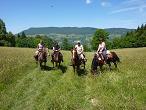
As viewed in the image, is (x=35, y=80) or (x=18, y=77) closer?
(x=35, y=80)

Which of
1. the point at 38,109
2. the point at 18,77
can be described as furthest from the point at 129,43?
the point at 38,109

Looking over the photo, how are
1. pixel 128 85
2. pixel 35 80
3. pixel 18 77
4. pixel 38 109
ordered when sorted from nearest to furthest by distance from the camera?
pixel 38 109 → pixel 128 85 → pixel 35 80 → pixel 18 77

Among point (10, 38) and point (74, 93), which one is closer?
point (74, 93)

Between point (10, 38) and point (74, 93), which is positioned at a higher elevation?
point (74, 93)

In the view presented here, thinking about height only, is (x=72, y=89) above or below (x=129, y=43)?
above

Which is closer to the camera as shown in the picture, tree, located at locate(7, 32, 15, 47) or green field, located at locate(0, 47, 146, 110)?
green field, located at locate(0, 47, 146, 110)

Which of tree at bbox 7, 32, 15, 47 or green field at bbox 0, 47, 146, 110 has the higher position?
green field at bbox 0, 47, 146, 110

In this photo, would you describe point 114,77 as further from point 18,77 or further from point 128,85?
point 18,77

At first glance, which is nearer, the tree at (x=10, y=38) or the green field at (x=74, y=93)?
the green field at (x=74, y=93)

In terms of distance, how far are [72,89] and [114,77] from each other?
332cm

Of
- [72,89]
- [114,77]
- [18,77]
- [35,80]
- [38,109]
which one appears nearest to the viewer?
[38,109]

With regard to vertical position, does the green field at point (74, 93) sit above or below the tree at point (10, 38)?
above

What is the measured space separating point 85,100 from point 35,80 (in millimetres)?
7758

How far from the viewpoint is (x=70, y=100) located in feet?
51.8
